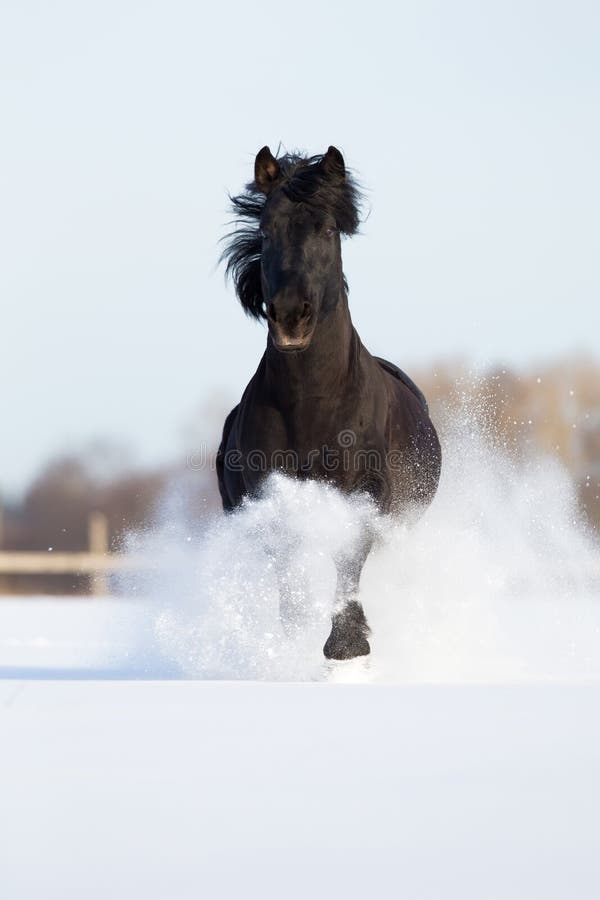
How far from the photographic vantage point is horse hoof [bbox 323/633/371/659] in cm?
547

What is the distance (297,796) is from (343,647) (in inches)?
96.8

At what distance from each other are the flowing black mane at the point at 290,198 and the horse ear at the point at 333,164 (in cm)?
2

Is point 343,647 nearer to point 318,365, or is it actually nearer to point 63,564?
point 318,365

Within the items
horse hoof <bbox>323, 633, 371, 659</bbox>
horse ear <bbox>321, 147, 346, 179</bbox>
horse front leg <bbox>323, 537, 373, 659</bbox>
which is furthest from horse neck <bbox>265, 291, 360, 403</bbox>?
horse hoof <bbox>323, 633, 371, 659</bbox>

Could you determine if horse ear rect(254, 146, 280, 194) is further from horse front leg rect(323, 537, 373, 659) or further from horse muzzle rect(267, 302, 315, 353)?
horse front leg rect(323, 537, 373, 659)

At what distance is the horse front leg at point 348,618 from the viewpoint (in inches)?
216

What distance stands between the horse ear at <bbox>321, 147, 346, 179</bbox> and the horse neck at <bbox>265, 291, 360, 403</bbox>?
0.52m

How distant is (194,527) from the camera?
24.7ft

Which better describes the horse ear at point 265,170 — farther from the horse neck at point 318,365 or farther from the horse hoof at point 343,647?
the horse hoof at point 343,647

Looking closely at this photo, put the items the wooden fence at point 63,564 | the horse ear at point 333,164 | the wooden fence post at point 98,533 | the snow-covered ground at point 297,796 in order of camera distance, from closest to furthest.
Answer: the snow-covered ground at point 297,796, the horse ear at point 333,164, the wooden fence at point 63,564, the wooden fence post at point 98,533

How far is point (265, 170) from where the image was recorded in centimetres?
569

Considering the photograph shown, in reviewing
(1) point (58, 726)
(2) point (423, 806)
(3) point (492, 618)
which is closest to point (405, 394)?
(3) point (492, 618)

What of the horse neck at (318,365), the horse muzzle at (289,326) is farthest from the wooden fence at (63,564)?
the horse muzzle at (289,326)

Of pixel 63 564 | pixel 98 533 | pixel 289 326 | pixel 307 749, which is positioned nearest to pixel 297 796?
pixel 307 749
